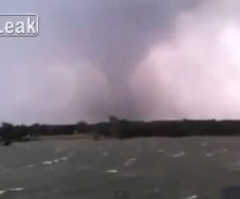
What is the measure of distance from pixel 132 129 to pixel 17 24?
634 mm

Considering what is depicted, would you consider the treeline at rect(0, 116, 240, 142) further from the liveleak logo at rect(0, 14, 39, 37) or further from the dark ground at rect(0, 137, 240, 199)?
the liveleak logo at rect(0, 14, 39, 37)

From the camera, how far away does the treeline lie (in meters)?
1.41

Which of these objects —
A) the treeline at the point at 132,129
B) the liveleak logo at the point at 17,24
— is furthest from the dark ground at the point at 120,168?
the liveleak logo at the point at 17,24

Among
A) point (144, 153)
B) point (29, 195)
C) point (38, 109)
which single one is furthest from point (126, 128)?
point (29, 195)

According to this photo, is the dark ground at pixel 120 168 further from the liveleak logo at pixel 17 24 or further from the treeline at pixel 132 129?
the liveleak logo at pixel 17 24

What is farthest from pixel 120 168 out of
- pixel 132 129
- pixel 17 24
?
pixel 17 24

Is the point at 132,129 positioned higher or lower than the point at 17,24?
lower

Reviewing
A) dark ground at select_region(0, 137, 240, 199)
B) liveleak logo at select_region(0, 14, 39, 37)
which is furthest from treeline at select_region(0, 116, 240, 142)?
liveleak logo at select_region(0, 14, 39, 37)

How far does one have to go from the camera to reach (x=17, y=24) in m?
1.42

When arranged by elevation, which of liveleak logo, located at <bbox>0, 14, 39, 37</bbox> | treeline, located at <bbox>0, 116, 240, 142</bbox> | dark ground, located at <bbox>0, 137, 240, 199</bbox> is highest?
liveleak logo, located at <bbox>0, 14, 39, 37</bbox>

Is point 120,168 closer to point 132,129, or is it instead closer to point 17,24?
point 132,129

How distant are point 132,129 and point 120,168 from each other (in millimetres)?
167

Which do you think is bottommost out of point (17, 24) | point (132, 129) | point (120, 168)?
point (120, 168)

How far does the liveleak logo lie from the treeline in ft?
1.23
